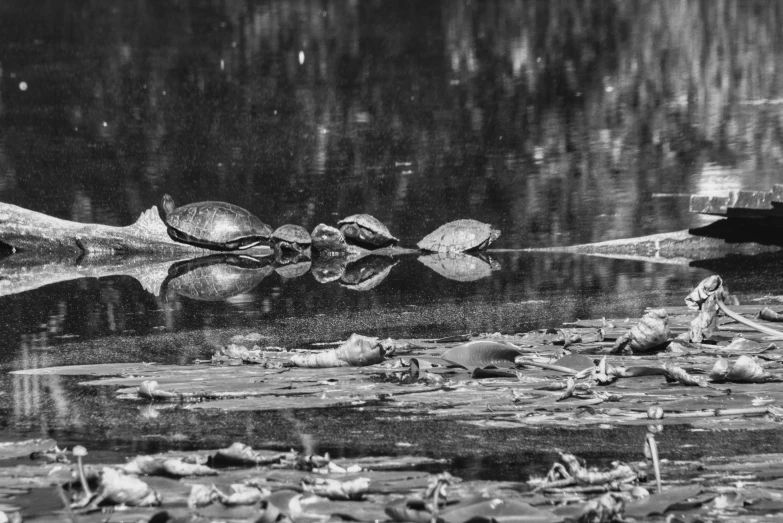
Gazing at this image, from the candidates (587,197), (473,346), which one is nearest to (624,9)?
(587,197)

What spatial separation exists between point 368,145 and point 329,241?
4.11m

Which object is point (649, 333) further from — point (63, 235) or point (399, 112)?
point (399, 112)

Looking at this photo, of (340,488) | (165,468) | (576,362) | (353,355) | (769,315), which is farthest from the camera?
(769,315)

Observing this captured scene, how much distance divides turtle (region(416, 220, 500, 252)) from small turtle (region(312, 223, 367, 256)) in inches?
25.0

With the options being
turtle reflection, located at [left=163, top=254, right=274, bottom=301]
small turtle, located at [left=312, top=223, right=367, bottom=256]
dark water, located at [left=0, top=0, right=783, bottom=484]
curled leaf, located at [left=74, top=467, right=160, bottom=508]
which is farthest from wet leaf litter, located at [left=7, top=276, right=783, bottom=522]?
small turtle, located at [left=312, top=223, right=367, bottom=256]

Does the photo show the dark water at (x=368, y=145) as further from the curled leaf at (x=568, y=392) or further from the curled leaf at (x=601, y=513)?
the curled leaf at (x=601, y=513)

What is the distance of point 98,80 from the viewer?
1972cm

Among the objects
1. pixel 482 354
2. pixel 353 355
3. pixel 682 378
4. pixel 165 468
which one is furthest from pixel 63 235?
pixel 165 468

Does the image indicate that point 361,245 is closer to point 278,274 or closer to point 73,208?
point 278,274

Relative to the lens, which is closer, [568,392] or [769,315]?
[568,392]

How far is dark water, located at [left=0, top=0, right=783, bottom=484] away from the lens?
6961mm

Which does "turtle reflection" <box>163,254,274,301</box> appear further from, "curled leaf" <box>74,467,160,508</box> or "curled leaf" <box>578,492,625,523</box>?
"curled leaf" <box>578,492,625,523</box>

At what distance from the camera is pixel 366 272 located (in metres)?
9.23

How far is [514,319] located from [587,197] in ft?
15.8
